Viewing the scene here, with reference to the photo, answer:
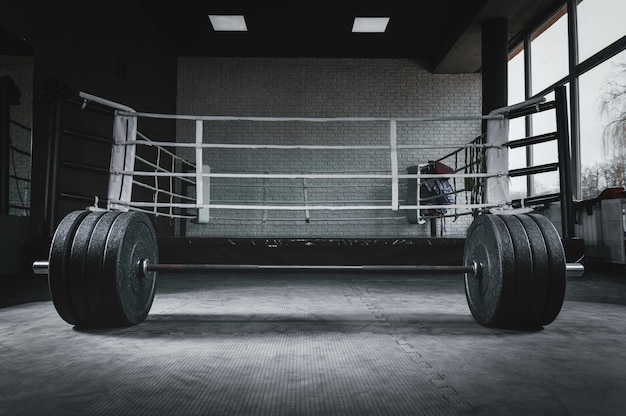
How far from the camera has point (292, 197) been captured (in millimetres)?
9023

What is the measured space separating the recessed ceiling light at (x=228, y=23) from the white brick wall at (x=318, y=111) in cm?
121

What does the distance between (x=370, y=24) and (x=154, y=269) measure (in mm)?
6916

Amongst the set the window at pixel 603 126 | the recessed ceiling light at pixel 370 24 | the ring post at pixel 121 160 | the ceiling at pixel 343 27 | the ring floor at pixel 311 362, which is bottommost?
the ring floor at pixel 311 362

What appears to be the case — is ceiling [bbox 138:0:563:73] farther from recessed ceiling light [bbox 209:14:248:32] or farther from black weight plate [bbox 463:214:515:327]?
black weight plate [bbox 463:214:515:327]

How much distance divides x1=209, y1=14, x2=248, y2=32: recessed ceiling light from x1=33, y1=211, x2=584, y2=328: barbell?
6.38m

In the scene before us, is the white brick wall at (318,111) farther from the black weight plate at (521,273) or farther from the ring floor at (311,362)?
the black weight plate at (521,273)

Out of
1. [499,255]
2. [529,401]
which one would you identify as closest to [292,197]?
[499,255]

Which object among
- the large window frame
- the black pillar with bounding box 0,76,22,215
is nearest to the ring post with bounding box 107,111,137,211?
the black pillar with bounding box 0,76,22,215

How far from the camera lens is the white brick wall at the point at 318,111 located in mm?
9109

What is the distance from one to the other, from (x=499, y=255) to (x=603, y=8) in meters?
5.53

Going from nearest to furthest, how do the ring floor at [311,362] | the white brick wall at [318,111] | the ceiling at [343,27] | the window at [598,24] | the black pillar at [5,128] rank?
the ring floor at [311,362] < the black pillar at [5,128] < the window at [598,24] < the ceiling at [343,27] < the white brick wall at [318,111]

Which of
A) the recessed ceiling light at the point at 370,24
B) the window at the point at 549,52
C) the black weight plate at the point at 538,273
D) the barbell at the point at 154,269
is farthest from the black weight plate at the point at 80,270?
the window at the point at 549,52

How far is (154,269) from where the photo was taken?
2.31 meters

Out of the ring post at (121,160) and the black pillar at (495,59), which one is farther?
the black pillar at (495,59)
